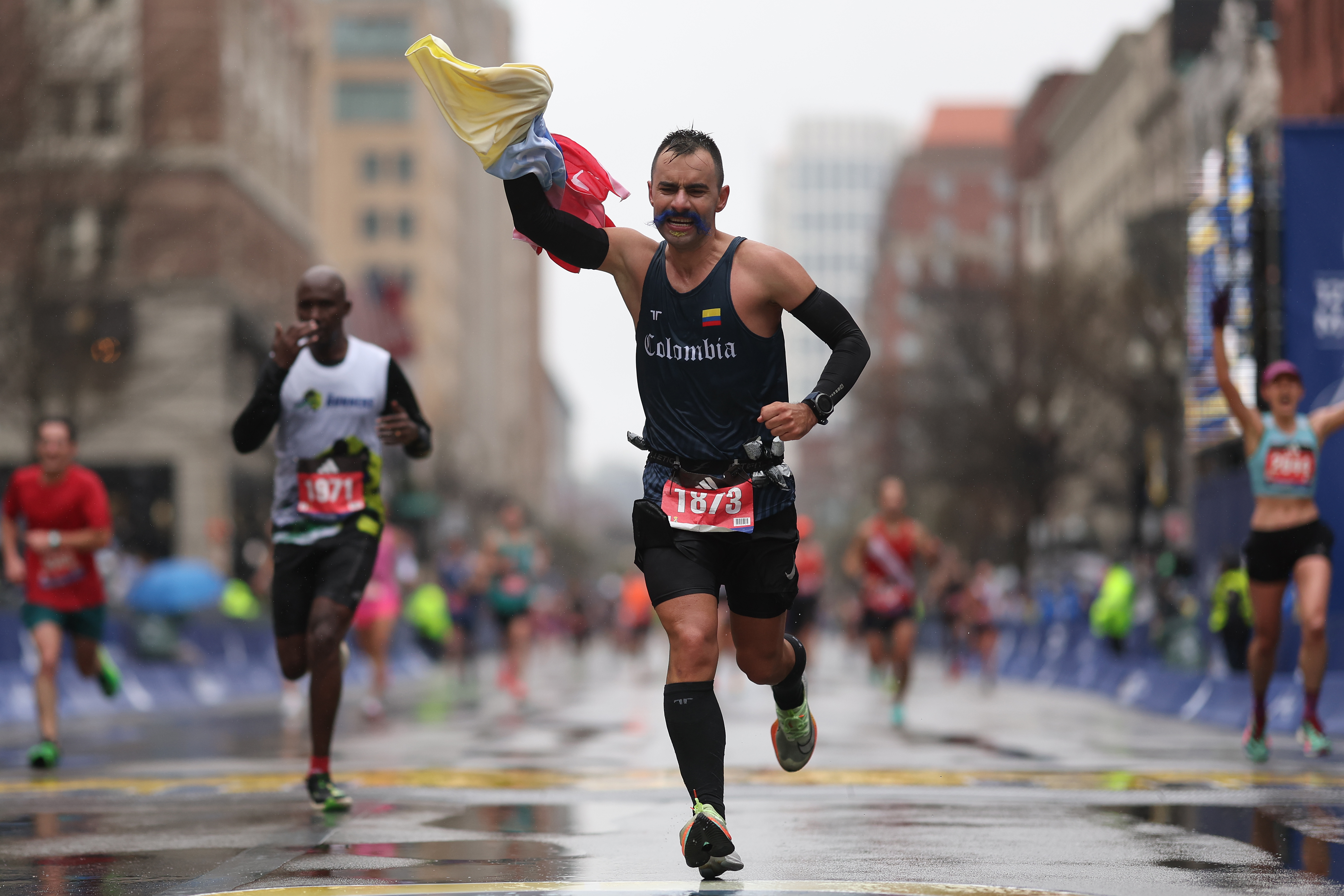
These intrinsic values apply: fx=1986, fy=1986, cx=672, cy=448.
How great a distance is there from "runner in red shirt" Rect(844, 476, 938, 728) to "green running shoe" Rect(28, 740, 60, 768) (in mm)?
6242

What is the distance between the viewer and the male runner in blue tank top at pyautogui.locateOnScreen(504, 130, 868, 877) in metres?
5.83

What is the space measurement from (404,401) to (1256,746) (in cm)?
455

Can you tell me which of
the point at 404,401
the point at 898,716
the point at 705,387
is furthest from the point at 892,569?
the point at 705,387

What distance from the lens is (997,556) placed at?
217 ft

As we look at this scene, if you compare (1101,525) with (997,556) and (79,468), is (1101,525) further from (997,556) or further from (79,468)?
(79,468)

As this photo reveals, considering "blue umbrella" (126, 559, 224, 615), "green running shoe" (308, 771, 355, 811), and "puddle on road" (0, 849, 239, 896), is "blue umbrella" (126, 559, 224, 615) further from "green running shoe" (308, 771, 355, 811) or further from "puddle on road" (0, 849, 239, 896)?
"puddle on road" (0, 849, 239, 896)

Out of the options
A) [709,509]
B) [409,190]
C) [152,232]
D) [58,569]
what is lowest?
[58,569]

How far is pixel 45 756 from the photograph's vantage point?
1016 cm

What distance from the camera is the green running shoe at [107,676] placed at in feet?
37.0

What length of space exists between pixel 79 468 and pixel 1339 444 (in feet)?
28.2

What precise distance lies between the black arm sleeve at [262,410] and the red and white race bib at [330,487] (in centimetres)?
24

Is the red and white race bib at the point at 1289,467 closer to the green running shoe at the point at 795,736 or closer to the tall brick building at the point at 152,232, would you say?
the green running shoe at the point at 795,736

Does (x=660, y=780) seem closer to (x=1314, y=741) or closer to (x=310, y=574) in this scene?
(x=310, y=574)

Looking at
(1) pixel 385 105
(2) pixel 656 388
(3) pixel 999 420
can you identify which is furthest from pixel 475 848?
(1) pixel 385 105
